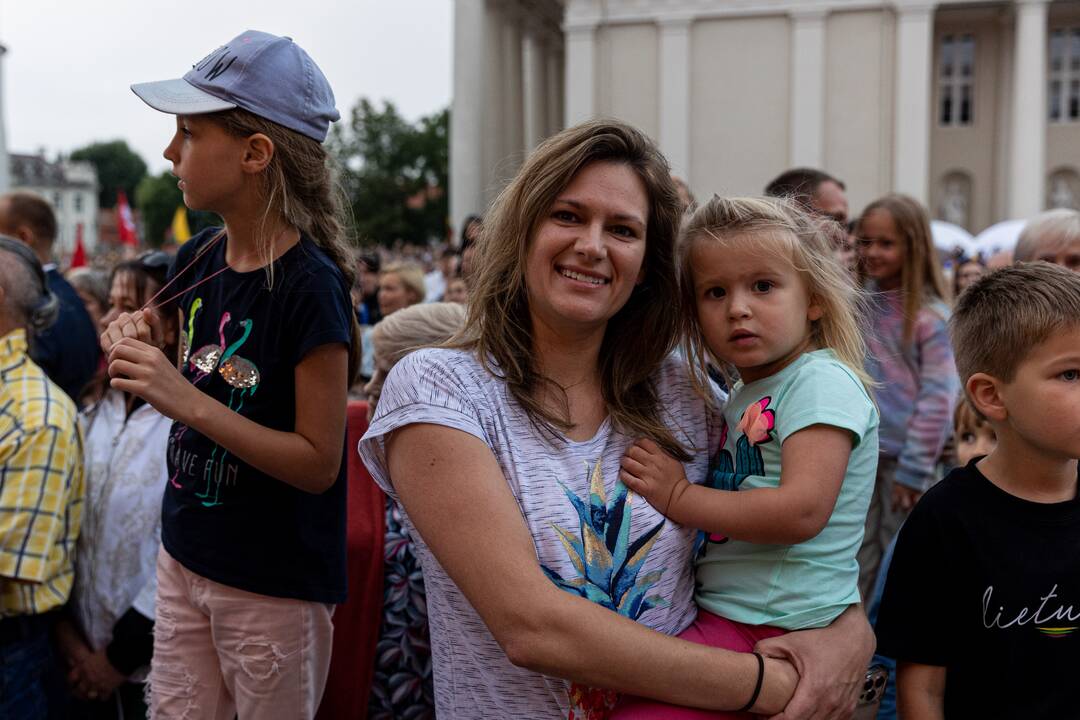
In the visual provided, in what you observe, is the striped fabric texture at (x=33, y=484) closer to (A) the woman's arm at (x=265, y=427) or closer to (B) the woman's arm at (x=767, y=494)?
(A) the woman's arm at (x=265, y=427)

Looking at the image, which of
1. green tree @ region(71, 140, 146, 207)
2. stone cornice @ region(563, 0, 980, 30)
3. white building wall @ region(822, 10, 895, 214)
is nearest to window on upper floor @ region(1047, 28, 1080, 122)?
stone cornice @ region(563, 0, 980, 30)

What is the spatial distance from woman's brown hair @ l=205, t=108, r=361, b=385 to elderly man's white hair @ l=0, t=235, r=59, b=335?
149 centimetres

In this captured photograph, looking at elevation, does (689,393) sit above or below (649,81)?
below

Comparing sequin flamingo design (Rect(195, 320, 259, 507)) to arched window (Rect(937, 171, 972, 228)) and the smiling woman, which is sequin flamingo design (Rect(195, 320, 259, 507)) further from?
arched window (Rect(937, 171, 972, 228))

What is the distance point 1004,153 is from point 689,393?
37.5 metres

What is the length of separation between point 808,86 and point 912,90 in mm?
3308

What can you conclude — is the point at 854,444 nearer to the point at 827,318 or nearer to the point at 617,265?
the point at 827,318

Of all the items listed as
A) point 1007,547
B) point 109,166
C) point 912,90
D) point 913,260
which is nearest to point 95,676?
point 1007,547

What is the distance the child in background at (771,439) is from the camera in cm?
191

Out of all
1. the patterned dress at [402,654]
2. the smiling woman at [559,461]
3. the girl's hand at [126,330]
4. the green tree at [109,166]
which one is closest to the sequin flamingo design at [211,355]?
the girl's hand at [126,330]

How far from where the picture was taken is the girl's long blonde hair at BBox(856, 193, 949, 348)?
492 centimetres

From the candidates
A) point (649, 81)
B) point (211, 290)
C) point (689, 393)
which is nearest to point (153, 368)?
point (211, 290)

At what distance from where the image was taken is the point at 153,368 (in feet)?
7.01

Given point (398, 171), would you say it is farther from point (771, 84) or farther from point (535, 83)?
point (771, 84)
